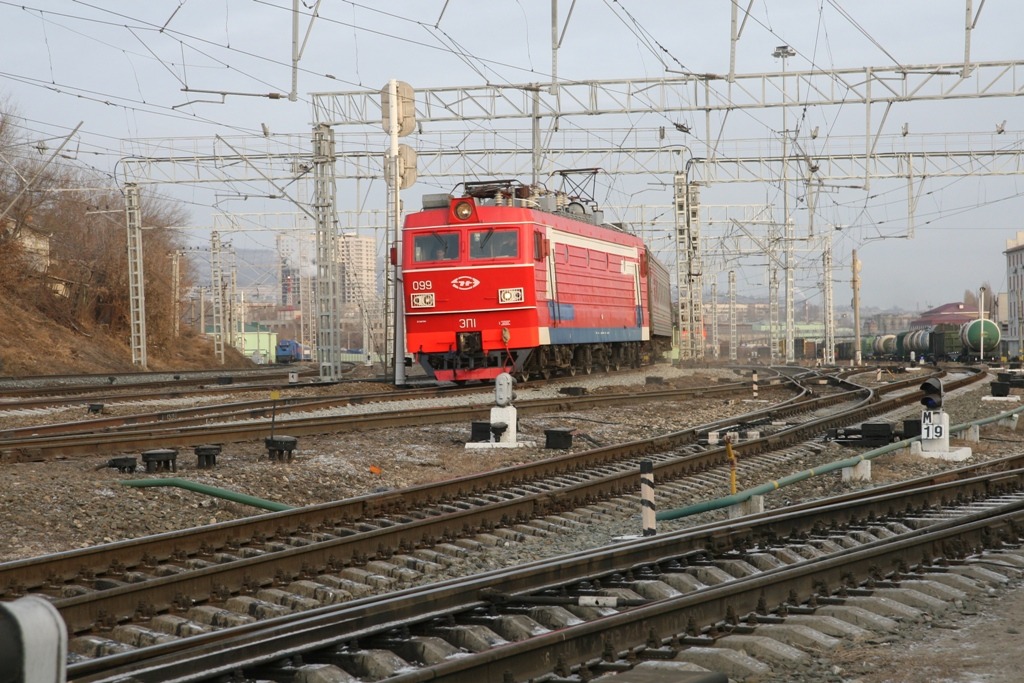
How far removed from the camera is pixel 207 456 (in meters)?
12.0

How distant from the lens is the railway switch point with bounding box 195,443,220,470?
1194 centimetres

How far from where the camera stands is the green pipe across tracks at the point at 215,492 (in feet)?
33.1

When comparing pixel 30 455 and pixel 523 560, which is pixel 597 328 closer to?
pixel 30 455

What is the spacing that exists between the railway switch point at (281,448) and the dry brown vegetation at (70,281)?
26672 mm

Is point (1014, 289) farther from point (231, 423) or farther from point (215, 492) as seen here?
point (215, 492)

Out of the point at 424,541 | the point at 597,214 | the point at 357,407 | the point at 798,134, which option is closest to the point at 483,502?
the point at 424,541

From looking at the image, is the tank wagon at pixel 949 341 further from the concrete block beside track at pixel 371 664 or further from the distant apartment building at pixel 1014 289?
the concrete block beside track at pixel 371 664

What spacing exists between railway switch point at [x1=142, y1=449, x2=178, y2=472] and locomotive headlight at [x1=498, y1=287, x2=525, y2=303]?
11852 millimetres

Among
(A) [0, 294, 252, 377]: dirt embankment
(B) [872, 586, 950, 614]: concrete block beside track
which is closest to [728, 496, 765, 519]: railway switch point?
(B) [872, 586, 950, 614]: concrete block beside track

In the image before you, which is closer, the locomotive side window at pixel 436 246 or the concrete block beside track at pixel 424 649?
the concrete block beside track at pixel 424 649

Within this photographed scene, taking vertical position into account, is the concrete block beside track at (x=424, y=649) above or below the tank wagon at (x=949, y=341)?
below

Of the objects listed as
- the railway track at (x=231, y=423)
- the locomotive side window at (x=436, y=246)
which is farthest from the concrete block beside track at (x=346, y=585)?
the locomotive side window at (x=436, y=246)

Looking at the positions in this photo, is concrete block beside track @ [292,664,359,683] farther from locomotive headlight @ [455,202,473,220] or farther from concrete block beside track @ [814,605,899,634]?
locomotive headlight @ [455,202,473,220]

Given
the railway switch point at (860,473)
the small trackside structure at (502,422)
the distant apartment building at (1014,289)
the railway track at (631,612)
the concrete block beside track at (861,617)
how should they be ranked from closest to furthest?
the railway track at (631,612) → the concrete block beside track at (861,617) → the railway switch point at (860,473) → the small trackside structure at (502,422) → the distant apartment building at (1014,289)
